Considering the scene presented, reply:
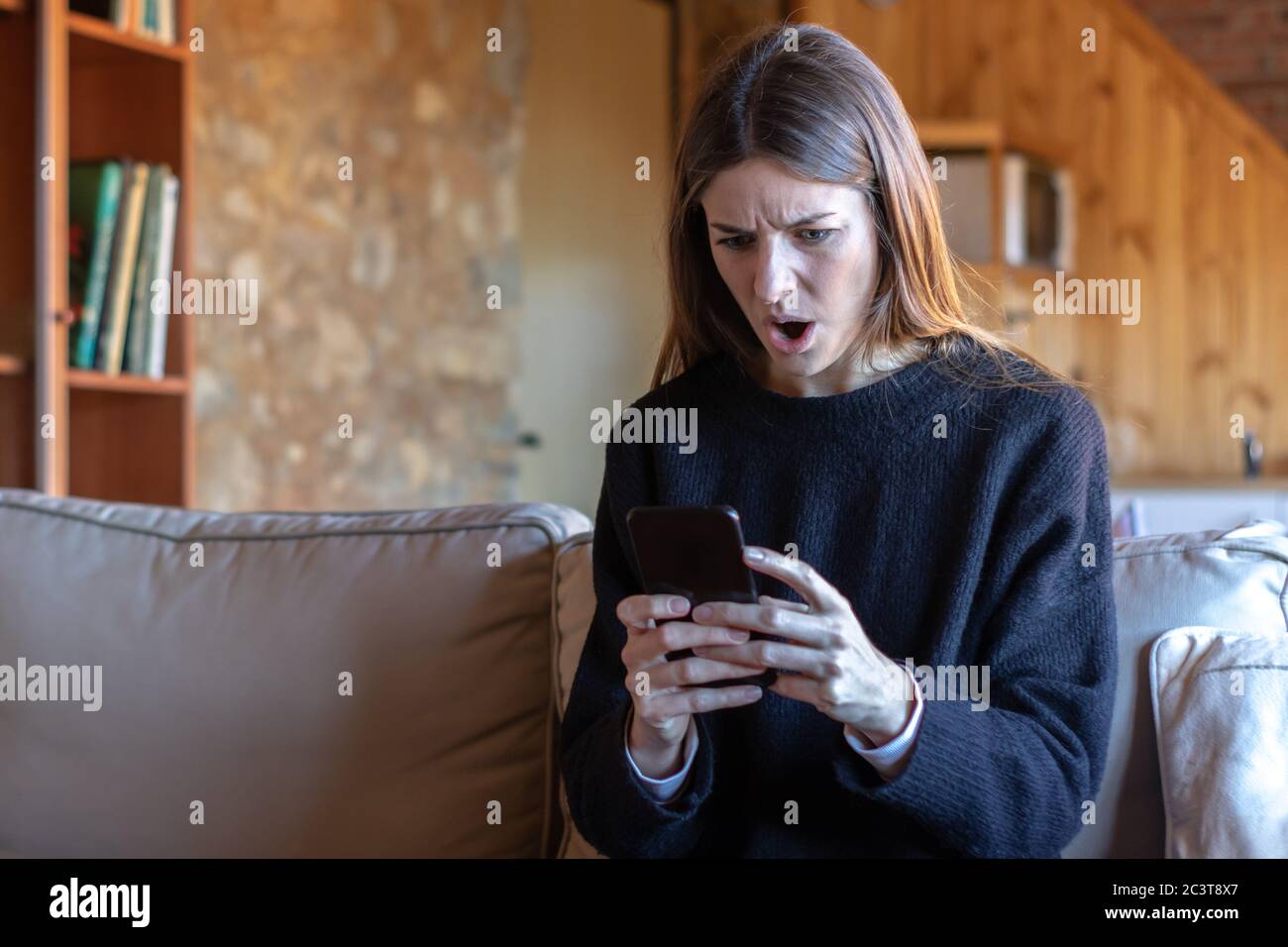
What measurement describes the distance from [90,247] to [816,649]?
1.91m

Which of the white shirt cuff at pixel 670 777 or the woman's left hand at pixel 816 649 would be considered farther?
the white shirt cuff at pixel 670 777

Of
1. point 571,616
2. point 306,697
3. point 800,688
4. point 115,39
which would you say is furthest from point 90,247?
point 800,688

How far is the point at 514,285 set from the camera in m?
4.29

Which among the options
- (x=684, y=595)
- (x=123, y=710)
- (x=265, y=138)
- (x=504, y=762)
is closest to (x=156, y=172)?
(x=265, y=138)

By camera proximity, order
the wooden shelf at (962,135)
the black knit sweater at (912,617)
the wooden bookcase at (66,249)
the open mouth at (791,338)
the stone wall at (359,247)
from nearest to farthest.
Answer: the black knit sweater at (912,617), the open mouth at (791,338), the wooden bookcase at (66,249), the stone wall at (359,247), the wooden shelf at (962,135)

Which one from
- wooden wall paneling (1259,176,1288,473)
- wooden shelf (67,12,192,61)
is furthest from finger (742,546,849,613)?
wooden wall paneling (1259,176,1288,473)

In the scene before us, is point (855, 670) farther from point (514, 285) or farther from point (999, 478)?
point (514, 285)

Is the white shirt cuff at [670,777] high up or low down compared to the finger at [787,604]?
down

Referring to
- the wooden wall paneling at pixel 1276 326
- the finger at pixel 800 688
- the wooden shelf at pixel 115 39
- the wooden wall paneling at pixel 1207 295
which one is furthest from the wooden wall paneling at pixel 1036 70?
the finger at pixel 800 688

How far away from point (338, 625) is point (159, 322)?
136 centimetres

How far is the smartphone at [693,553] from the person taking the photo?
1.02 meters

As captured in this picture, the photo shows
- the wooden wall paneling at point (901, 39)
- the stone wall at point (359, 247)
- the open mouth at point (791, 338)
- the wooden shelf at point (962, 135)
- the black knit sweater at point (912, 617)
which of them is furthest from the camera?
the wooden wall paneling at point (901, 39)

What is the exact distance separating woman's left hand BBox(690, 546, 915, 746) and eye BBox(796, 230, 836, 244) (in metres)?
0.31

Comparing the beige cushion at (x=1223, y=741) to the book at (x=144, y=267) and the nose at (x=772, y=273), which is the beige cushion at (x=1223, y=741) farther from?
the book at (x=144, y=267)
